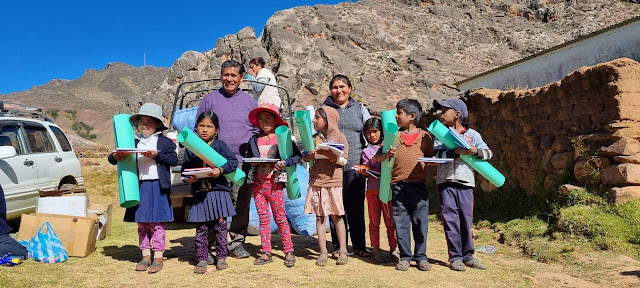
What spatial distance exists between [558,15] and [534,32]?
365cm

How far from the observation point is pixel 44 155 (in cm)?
664

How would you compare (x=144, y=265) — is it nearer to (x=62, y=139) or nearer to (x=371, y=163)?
(x=371, y=163)

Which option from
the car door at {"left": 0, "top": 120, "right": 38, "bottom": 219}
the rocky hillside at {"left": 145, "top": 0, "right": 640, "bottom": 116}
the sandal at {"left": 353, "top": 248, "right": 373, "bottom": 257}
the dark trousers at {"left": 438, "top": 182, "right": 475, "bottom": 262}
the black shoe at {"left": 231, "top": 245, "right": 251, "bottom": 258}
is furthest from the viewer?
the rocky hillside at {"left": 145, "top": 0, "right": 640, "bottom": 116}

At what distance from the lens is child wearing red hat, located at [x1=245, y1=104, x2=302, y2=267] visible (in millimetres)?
4539

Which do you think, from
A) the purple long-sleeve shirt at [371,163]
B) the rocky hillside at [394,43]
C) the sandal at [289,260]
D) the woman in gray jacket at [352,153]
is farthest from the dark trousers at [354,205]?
the rocky hillside at [394,43]

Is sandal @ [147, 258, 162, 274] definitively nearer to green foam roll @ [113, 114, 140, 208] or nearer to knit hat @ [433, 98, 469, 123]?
green foam roll @ [113, 114, 140, 208]

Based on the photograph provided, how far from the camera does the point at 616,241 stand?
4.77m

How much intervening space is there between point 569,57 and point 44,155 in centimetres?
1111

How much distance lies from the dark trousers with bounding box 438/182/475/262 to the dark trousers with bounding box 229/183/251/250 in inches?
73.7

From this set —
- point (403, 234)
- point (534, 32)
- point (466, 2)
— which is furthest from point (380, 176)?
point (466, 2)

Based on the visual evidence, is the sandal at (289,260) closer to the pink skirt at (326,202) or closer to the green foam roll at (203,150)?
the pink skirt at (326,202)

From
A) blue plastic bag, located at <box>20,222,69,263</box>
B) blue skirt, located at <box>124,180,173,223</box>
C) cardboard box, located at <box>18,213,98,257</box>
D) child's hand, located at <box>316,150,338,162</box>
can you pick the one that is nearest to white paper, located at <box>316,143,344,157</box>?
child's hand, located at <box>316,150,338,162</box>

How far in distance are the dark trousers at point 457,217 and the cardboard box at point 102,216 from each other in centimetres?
378

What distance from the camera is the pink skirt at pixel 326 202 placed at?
14.7 ft
